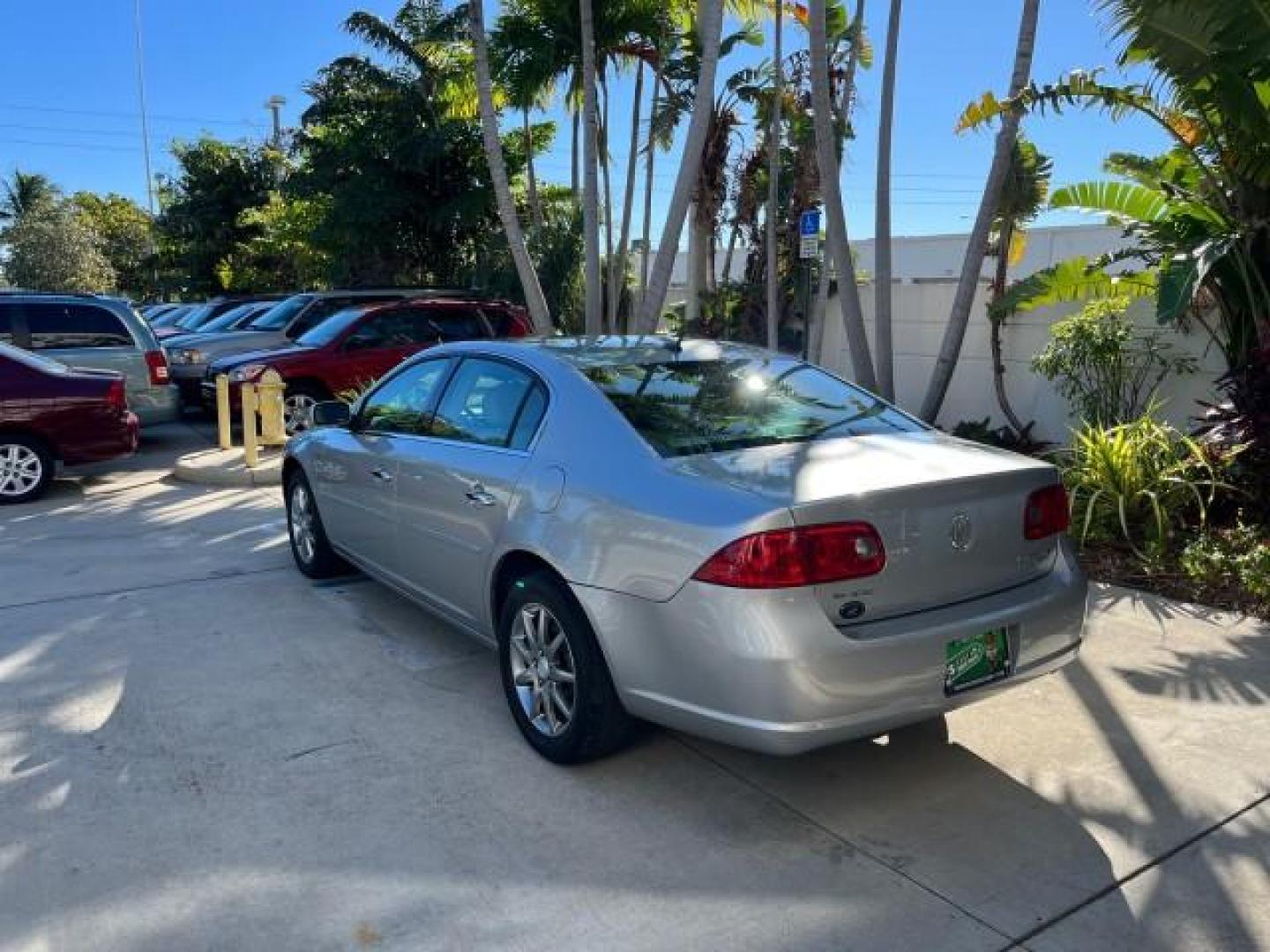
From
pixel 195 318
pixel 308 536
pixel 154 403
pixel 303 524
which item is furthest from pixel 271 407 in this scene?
pixel 195 318

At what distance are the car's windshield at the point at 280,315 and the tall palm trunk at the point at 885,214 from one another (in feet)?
26.5

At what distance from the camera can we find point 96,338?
10.9 meters

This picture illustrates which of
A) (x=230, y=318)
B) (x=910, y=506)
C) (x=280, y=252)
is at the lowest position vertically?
(x=910, y=506)

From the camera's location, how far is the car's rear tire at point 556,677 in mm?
3518

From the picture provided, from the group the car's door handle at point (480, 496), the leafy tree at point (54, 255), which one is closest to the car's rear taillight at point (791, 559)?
the car's door handle at point (480, 496)

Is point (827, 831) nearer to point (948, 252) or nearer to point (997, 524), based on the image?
point (997, 524)

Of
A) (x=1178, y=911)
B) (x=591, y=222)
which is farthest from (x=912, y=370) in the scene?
(x=1178, y=911)

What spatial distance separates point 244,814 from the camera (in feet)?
11.1

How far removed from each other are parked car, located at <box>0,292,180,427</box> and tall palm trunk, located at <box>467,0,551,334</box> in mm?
4019

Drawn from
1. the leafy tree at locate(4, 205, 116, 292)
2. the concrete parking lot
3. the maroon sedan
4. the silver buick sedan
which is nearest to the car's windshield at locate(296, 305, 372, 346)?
the maroon sedan

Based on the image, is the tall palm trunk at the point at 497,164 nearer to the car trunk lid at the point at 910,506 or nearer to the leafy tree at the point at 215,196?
the car trunk lid at the point at 910,506

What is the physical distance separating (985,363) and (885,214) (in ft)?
6.72

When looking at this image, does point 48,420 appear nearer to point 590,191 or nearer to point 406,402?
point 406,402

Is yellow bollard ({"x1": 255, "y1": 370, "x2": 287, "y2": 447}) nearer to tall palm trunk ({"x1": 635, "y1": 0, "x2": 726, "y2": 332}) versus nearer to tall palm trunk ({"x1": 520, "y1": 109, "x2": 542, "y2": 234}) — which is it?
tall palm trunk ({"x1": 635, "y1": 0, "x2": 726, "y2": 332})
